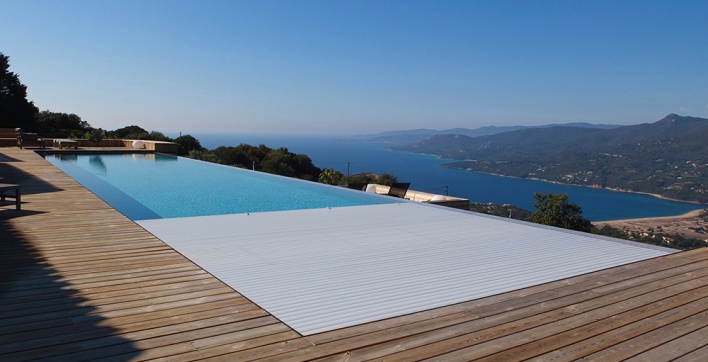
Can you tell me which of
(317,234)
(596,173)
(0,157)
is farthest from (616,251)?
A: (596,173)

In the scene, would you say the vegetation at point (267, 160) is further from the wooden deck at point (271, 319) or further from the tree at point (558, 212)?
the wooden deck at point (271, 319)

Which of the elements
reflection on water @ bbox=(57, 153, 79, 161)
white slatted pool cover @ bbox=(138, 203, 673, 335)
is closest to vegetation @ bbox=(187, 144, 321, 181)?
reflection on water @ bbox=(57, 153, 79, 161)

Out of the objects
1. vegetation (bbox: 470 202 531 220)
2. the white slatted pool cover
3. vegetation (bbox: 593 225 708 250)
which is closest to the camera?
the white slatted pool cover

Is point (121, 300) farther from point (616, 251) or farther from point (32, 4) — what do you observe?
point (32, 4)

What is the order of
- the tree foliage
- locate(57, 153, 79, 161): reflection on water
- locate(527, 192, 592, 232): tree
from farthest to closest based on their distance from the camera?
the tree foliage, locate(527, 192, 592, 232): tree, locate(57, 153, 79, 161): reflection on water

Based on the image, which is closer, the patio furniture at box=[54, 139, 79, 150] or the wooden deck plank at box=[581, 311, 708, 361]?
the wooden deck plank at box=[581, 311, 708, 361]

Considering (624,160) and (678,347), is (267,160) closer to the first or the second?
(678,347)

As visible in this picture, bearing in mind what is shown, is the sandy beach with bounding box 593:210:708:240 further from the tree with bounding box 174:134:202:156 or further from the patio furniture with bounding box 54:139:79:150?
the patio furniture with bounding box 54:139:79:150
